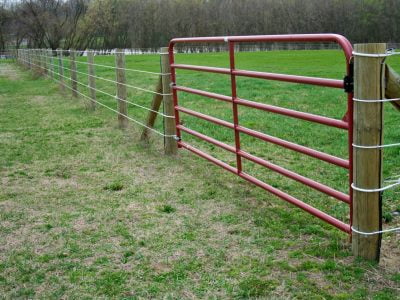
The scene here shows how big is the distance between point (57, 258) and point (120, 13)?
73316mm

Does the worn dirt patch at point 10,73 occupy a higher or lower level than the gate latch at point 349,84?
lower

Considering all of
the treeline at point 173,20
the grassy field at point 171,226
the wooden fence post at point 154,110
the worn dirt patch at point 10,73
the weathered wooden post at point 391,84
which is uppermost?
the treeline at point 173,20

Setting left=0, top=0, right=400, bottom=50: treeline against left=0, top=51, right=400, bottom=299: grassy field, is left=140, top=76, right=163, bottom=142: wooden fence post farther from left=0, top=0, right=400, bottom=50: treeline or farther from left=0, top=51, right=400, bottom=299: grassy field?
left=0, top=0, right=400, bottom=50: treeline

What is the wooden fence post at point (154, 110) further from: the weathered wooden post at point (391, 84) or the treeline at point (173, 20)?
the treeline at point (173, 20)

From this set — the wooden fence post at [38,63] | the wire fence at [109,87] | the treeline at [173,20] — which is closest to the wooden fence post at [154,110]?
the wire fence at [109,87]

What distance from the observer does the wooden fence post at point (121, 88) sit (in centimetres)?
869

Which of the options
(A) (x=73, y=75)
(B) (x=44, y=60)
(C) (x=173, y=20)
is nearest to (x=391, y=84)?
(A) (x=73, y=75)

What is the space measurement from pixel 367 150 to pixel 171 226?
1.78 m

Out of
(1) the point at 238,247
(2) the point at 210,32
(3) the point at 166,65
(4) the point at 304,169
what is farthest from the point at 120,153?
(2) the point at 210,32

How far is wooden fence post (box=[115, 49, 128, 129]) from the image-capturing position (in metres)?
8.69

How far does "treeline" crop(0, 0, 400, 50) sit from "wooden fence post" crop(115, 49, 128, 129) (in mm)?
51980

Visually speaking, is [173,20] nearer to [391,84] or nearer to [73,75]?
[73,75]

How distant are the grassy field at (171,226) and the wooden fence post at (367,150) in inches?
7.2

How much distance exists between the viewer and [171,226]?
448 centimetres
